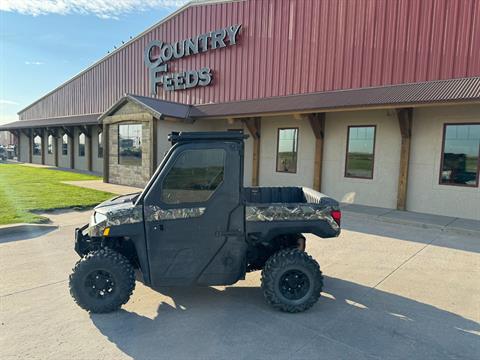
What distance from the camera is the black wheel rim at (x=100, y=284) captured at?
3.70m

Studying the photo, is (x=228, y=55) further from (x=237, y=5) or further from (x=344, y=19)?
(x=344, y=19)

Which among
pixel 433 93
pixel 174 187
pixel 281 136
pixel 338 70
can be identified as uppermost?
pixel 338 70

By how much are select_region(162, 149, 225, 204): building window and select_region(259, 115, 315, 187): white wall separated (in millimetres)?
9637

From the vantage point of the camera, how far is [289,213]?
3.96 metres

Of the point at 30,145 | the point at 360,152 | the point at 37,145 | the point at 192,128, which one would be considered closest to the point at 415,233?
the point at 360,152

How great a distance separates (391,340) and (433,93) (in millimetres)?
7910

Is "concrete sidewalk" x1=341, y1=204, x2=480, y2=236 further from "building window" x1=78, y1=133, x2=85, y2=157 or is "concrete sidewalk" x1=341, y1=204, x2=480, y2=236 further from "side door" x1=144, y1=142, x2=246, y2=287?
"building window" x1=78, y1=133, x2=85, y2=157

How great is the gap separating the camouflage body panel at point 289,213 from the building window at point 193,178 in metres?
0.54

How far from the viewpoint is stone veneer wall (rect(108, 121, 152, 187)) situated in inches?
577

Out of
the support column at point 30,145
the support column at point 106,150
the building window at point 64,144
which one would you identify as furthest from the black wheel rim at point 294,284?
the support column at point 30,145

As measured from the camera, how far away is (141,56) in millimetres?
21359

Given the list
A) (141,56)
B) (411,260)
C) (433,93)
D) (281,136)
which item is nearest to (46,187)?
(281,136)

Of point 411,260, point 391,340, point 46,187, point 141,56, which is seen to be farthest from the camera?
point 141,56

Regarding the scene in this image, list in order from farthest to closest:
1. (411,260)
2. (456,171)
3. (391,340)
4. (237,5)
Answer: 1. (237,5)
2. (456,171)
3. (411,260)
4. (391,340)
